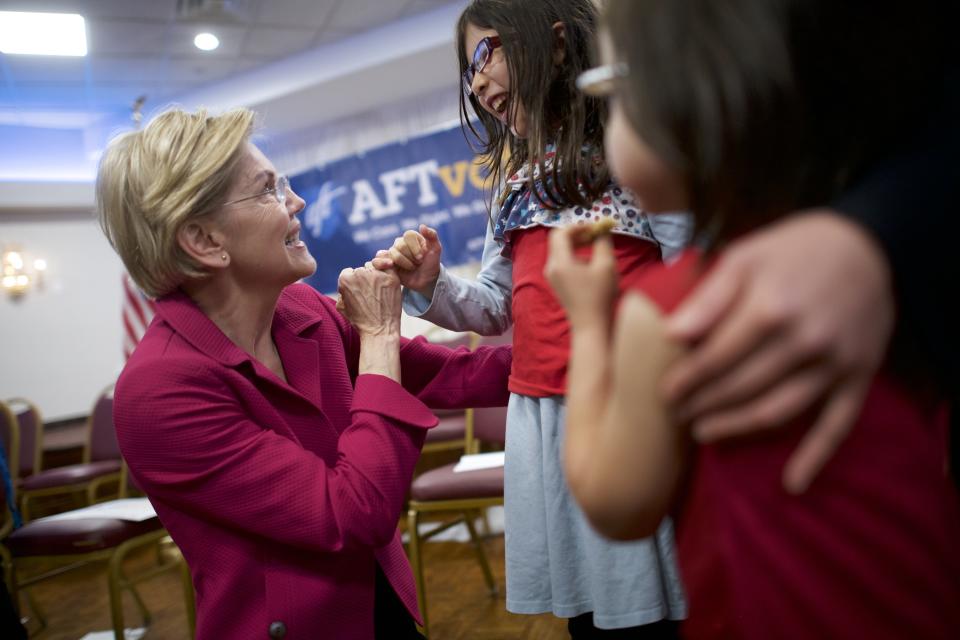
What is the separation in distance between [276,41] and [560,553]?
493cm

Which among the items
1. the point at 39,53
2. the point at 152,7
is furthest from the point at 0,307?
the point at 152,7

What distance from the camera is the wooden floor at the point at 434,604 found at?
8.80 feet

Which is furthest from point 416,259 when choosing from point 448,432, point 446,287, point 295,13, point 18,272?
point 18,272

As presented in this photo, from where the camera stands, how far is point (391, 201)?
5633 millimetres

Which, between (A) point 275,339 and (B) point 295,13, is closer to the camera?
(A) point 275,339

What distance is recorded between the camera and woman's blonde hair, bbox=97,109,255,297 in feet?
3.84

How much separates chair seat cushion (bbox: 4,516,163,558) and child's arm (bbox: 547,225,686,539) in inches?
103

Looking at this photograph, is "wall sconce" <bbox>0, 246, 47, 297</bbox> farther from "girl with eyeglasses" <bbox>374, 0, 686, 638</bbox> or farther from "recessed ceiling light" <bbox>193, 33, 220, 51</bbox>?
"girl with eyeglasses" <bbox>374, 0, 686, 638</bbox>

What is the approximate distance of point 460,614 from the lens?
2.87 m

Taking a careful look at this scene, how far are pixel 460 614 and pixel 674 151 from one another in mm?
2686

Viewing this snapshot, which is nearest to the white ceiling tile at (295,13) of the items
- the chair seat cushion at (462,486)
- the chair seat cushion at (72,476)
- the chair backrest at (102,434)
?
the chair backrest at (102,434)

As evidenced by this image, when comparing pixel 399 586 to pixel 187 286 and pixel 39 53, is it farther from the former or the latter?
pixel 39 53

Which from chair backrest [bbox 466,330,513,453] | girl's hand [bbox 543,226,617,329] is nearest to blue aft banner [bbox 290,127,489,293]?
chair backrest [bbox 466,330,513,453]

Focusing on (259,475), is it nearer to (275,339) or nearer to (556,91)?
(275,339)
